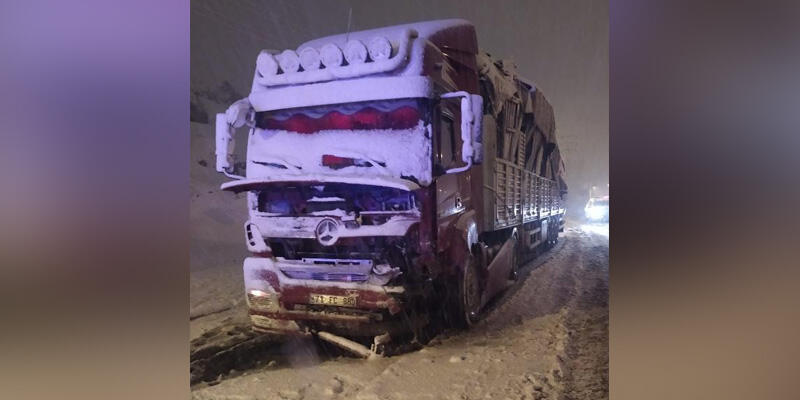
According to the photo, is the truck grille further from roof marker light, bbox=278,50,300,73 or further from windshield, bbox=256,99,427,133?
roof marker light, bbox=278,50,300,73

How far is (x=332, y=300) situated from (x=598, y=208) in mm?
1096

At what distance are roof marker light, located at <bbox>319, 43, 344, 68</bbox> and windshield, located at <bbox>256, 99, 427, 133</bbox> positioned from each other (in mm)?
162

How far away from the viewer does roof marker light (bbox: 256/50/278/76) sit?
2.01 meters

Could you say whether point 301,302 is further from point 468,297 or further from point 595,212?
point 595,212

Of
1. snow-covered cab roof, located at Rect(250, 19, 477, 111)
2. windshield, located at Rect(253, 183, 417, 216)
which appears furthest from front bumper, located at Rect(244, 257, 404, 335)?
snow-covered cab roof, located at Rect(250, 19, 477, 111)

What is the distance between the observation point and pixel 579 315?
6.25 ft

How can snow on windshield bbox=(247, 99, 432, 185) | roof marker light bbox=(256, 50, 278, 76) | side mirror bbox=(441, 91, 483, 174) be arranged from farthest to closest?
roof marker light bbox=(256, 50, 278, 76)
snow on windshield bbox=(247, 99, 432, 185)
side mirror bbox=(441, 91, 483, 174)

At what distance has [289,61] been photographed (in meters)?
1.98
